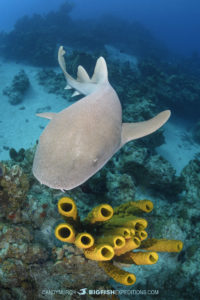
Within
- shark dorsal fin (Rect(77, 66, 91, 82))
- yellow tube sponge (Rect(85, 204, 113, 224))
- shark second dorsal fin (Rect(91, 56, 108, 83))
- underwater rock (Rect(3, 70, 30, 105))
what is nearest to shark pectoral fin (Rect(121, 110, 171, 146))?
shark second dorsal fin (Rect(91, 56, 108, 83))

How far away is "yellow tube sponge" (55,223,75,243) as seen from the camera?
5.55 ft

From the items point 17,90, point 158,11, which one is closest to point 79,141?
point 17,90

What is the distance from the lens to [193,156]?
407 inches

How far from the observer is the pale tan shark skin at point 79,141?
212cm

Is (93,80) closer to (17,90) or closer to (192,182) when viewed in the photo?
(192,182)

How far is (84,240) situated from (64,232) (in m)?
0.20

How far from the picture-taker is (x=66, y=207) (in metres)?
1.91

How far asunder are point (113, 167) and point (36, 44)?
71.8 ft

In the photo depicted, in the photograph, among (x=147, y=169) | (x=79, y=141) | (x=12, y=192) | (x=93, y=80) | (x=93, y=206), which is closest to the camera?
(x=79, y=141)

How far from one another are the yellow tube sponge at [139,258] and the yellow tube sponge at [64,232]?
2.26ft

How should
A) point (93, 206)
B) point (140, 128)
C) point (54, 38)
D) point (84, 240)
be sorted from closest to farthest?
point (84, 240)
point (140, 128)
point (93, 206)
point (54, 38)

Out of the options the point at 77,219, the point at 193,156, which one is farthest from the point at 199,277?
the point at 193,156

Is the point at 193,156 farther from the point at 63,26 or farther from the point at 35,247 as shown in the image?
the point at 63,26

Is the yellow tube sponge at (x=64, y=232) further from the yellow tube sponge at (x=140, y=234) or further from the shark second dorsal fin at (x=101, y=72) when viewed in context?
the shark second dorsal fin at (x=101, y=72)
